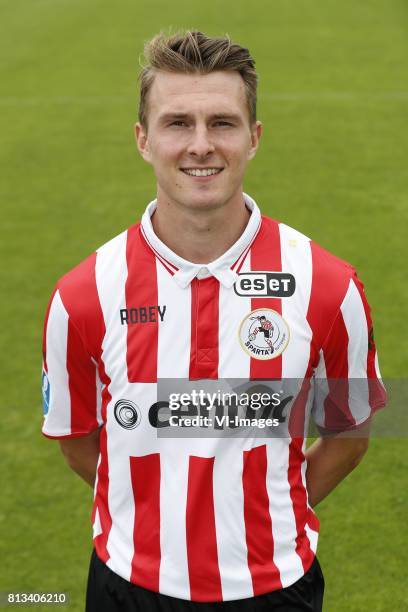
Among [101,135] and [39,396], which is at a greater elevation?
[101,135]

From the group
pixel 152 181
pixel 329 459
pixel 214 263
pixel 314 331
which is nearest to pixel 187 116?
pixel 214 263

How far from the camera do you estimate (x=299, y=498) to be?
78.8 inches

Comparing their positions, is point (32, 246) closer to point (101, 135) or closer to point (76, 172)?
point (76, 172)

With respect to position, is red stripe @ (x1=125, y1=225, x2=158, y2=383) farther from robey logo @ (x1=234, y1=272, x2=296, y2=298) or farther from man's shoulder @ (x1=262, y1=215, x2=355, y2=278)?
man's shoulder @ (x1=262, y1=215, x2=355, y2=278)

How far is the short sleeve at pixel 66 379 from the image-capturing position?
6.56ft

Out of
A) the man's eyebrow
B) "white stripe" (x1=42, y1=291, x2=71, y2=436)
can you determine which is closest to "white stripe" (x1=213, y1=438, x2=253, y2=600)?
"white stripe" (x1=42, y1=291, x2=71, y2=436)

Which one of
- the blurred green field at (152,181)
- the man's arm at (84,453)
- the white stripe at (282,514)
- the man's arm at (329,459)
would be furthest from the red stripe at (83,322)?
the blurred green field at (152,181)

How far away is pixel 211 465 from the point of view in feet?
6.20

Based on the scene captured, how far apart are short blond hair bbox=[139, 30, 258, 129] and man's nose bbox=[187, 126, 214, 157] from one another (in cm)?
14

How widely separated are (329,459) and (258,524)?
1.39 ft

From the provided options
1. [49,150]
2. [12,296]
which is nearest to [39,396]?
[12,296]

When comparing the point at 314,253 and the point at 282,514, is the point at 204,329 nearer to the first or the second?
the point at 314,253

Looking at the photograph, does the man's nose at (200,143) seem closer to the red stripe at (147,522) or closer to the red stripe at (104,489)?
the red stripe at (104,489)

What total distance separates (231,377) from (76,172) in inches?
273
